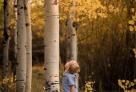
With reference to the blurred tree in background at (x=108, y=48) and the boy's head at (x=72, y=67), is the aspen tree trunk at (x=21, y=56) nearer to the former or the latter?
the boy's head at (x=72, y=67)

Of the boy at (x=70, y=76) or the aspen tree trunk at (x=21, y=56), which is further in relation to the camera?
the aspen tree trunk at (x=21, y=56)

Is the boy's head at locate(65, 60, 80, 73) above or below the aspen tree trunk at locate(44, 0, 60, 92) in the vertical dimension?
below

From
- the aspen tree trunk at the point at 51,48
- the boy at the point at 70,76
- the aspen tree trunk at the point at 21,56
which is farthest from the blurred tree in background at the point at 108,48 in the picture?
the aspen tree trunk at the point at 51,48

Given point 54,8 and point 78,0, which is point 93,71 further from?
point 54,8

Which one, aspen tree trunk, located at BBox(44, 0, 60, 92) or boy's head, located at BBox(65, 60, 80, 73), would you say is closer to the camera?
aspen tree trunk, located at BBox(44, 0, 60, 92)

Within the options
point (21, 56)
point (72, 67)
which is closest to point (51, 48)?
point (72, 67)

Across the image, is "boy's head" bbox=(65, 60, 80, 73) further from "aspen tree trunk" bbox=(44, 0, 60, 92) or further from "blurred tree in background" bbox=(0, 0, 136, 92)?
"blurred tree in background" bbox=(0, 0, 136, 92)

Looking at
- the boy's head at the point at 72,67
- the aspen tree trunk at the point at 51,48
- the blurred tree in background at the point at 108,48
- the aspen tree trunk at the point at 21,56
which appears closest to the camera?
the aspen tree trunk at the point at 51,48

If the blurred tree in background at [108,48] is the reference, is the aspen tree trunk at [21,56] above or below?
above

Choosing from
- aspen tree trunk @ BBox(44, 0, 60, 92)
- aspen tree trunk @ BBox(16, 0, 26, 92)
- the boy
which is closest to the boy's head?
the boy

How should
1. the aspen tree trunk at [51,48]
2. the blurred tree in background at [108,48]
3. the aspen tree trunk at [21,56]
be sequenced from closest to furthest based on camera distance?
1. the aspen tree trunk at [51,48]
2. the aspen tree trunk at [21,56]
3. the blurred tree in background at [108,48]

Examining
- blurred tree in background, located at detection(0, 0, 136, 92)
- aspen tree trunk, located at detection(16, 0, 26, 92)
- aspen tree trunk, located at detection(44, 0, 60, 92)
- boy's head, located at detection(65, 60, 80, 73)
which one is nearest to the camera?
aspen tree trunk, located at detection(44, 0, 60, 92)

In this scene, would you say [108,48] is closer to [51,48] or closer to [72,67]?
[72,67]

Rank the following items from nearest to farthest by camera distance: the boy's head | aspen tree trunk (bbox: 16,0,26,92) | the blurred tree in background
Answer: the boy's head < aspen tree trunk (bbox: 16,0,26,92) < the blurred tree in background
